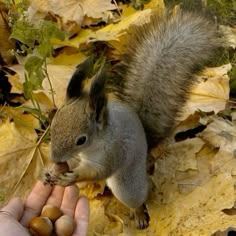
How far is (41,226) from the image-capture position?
1.76 m

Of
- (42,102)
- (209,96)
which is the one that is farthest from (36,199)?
(209,96)

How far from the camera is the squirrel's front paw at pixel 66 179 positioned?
70.6 inches

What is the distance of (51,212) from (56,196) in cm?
10

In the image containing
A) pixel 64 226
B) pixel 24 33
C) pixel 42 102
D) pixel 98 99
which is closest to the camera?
pixel 98 99

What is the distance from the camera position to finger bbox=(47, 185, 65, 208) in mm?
1895

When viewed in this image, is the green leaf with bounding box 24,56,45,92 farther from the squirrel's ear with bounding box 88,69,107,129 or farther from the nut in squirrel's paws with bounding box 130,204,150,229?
the nut in squirrel's paws with bounding box 130,204,150,229

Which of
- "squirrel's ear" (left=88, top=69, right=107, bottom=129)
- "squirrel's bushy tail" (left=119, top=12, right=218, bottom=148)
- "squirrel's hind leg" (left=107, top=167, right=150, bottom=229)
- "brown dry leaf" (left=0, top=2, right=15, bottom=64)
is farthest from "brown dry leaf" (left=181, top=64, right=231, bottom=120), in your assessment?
"brown dry leaf" (left=0, top=2, right=15, bottom=64)

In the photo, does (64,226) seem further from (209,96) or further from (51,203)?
(209,96)

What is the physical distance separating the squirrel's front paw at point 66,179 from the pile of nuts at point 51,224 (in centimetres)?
9

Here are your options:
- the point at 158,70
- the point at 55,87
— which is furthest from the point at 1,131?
the point at 158,70

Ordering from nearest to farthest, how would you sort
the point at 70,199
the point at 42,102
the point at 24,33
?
the point at 70,199
the point at 24,33
the point at 42,102

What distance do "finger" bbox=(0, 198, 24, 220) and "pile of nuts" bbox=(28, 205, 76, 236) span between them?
0.05 meters

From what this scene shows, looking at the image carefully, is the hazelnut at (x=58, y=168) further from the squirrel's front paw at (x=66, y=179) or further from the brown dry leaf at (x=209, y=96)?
the brown dry leaf at (x=209, y=96)

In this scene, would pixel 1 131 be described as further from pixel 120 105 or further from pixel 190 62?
pixel 190 62
